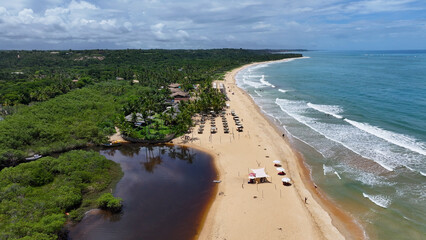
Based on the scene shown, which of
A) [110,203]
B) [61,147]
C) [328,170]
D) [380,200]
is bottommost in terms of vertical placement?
[380,200]

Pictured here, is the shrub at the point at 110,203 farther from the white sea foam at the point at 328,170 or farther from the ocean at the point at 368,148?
the white sea foam at the point at 328,170

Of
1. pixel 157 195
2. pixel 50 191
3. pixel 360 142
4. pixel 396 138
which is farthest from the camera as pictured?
pixel 396 138

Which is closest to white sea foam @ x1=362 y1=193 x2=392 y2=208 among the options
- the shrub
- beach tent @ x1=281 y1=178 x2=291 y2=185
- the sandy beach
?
the sandy beach

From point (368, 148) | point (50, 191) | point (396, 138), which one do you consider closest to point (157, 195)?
point (50, 191)

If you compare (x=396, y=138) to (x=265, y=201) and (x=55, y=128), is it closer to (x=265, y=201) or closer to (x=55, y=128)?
(x=265, y=201)

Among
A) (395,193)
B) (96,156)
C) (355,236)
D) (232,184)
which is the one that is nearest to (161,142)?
(96,156)

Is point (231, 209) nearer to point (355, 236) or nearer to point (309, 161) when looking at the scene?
point (355, 236)

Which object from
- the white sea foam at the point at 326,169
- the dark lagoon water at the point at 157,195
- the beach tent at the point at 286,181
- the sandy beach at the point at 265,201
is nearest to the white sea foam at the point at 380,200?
the sandy beach at the point at 265,201
